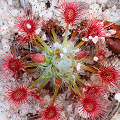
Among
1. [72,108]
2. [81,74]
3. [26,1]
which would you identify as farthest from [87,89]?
[26,1]

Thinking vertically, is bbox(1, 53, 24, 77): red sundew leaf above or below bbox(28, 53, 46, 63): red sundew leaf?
below

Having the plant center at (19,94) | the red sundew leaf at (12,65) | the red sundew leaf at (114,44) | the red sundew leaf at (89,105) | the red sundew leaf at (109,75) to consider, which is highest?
the red sundew leaf at (114,44)

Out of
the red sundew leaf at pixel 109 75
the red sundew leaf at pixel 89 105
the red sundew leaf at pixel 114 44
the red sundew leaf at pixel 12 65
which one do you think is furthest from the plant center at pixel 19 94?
the red sundew leaf at pixel 114 44

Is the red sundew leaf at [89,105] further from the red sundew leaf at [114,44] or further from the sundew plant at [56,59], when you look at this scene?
the red sundew leaf at [114,44]

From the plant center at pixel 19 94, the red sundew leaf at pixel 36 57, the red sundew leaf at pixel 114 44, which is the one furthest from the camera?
the red sundew leaf at pixel 114 44

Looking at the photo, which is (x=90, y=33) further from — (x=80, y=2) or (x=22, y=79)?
(x=22, y=79)

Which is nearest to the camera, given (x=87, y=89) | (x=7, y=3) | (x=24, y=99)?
(x=24, y=99)

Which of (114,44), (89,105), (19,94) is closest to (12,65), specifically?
(19,94)

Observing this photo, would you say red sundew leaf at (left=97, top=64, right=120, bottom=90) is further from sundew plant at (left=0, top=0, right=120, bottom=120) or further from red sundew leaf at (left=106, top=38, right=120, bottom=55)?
red sundew leaf at (left=106, top=38, right=120, bottom=55)

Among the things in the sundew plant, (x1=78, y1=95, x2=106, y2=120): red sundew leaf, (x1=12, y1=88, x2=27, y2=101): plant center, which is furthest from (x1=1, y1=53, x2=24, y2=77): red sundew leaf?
(x1=78, y1=95, x2=106, y2=120): red sundew leaf
